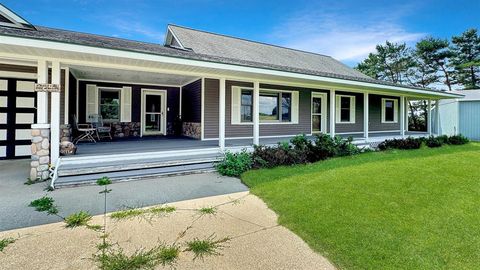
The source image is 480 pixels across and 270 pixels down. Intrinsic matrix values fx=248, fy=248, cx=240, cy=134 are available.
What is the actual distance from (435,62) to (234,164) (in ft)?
89.4

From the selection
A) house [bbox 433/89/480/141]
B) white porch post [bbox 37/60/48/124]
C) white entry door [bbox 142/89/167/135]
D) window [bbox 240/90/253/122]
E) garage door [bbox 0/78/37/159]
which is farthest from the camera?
house [bbox 433/89/480/141]

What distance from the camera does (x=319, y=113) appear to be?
12.6 metres

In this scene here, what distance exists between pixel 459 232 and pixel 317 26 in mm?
15725

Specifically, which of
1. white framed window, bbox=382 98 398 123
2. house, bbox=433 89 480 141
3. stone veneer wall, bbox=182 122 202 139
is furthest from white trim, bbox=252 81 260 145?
house, bbox=433 89 480 141

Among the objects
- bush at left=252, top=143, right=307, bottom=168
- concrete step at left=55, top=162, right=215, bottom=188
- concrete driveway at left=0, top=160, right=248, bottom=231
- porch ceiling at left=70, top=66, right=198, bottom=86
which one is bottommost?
concrete driveway at left=0, top=160, right=248, bottom=231

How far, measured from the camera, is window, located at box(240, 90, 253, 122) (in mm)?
10281

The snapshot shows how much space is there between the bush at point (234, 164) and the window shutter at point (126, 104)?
5880 millimetres

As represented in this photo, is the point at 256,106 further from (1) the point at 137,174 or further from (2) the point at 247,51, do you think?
(2) the point at 247,51

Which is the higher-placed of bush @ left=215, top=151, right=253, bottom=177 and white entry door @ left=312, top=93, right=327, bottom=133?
white entry door @ left=312, top=93, right=327, bottom=133

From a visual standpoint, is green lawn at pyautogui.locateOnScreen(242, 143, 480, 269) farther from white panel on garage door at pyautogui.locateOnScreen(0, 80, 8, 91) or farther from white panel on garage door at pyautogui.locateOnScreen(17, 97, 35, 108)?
white panel on garage door at pyautogui.locateOnScreen(0, 80, 8, 91)

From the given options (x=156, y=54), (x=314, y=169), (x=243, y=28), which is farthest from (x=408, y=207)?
(x=243, y=28)

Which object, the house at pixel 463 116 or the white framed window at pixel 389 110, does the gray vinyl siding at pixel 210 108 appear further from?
the house at pixel 463 116

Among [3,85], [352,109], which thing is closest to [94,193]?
[3,85]

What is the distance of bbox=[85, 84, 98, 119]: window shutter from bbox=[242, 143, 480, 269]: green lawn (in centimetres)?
740
